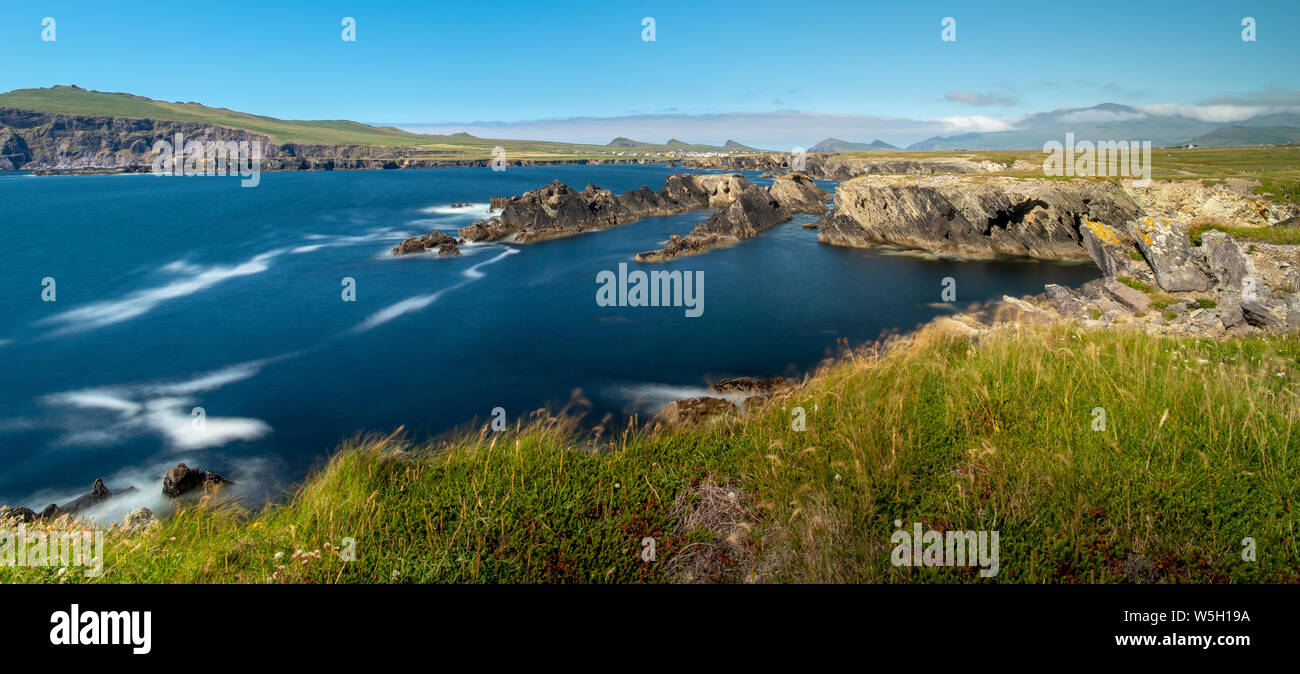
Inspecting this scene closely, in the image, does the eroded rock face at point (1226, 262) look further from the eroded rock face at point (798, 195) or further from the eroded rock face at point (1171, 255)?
the eroded rock face at point (798, 195)

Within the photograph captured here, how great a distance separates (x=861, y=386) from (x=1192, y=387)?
314 cm

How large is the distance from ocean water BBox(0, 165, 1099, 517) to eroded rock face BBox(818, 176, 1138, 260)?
120 inches

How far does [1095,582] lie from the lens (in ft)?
12.5

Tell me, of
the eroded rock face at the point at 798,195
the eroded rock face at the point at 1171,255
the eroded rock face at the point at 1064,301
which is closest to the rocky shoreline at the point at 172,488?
the eroded rock face at the point at 1064,301

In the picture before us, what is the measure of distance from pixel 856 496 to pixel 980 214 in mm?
43302

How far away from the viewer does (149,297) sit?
32.9 meters

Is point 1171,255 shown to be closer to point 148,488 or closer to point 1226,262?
point 1226,262

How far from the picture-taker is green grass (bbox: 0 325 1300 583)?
13.6ft

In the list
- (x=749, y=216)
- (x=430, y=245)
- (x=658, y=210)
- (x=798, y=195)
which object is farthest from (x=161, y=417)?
(x=798, y=195)

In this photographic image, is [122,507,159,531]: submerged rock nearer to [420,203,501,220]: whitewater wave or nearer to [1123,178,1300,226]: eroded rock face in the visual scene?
[1123,178,1300,226]: eroded rock face
